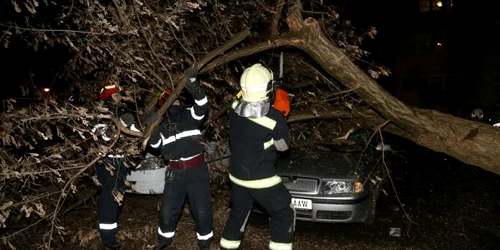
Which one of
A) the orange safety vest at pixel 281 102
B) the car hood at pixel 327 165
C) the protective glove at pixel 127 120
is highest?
the orange safety vest at pixel 281 102

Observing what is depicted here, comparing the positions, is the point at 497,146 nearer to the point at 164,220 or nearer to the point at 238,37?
the point at 238,37

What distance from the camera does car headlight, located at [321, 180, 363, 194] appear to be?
506cm

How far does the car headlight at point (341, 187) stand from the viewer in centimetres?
506

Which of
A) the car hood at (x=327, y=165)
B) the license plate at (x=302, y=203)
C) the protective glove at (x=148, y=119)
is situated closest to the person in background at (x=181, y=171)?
the protective glove at (x=148, y=119)

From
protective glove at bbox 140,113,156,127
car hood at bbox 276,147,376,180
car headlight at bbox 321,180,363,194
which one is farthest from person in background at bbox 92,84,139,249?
car headlight at bbox 321,180,363,194

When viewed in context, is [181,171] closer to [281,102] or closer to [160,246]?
[160,246]

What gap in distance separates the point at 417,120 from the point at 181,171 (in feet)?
7.96

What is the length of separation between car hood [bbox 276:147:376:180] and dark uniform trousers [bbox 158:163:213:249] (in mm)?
1217

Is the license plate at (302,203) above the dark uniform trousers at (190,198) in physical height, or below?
below

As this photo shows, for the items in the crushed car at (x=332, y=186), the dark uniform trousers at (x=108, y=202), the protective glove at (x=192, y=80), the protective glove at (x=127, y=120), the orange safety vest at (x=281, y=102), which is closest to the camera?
the protective glove at (x=192, y=80)

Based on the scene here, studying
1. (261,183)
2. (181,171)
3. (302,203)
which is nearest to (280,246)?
(261,183)

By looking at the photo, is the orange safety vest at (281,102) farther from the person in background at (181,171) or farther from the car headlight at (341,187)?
the car headlight at (341,187)

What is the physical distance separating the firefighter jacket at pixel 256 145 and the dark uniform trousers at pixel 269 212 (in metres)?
0.09

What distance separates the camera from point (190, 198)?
175 inches
